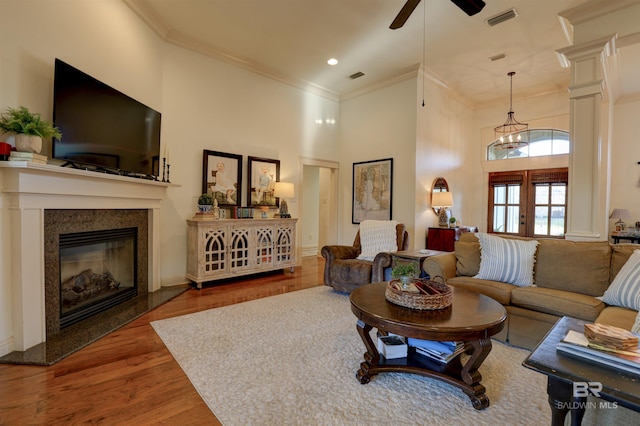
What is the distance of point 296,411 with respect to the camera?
1635 millimetres

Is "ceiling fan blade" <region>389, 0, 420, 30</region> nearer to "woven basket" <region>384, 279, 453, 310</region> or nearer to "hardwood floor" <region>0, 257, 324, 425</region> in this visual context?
"woven basket" <region>384, 279, 453, 310</region>

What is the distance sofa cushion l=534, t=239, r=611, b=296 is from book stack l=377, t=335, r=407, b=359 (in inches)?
60.4

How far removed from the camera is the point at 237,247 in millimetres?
4391

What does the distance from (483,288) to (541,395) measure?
0.97 meters

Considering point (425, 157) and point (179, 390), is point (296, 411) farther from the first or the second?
point (425, 157)

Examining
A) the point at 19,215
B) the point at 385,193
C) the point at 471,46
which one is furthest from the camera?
the point at 385,193

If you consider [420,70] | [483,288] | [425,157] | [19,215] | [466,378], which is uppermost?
[420,70]

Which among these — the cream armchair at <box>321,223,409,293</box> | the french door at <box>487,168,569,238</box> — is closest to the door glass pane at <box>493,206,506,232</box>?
the french door at <box>487,168,569,238</box>

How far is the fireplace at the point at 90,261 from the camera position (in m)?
2.50

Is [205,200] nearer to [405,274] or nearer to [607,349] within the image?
[405,274]

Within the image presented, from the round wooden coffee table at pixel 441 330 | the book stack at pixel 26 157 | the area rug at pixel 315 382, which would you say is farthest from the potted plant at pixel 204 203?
the round wooden coffee table at pixel 441 330

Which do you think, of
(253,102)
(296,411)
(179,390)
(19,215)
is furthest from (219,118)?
(296,411)

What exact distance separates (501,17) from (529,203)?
12.9 ft

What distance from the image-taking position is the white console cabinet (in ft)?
13.2
